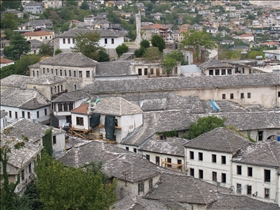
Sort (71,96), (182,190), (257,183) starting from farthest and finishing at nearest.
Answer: (71,96) < (257,183) < (182,190)

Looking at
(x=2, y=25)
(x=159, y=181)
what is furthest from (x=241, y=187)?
(x=2, y=25)

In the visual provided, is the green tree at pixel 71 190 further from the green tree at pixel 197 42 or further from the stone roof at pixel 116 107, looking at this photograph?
the green tree at pixel 197 42

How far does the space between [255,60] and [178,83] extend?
54.4 ft

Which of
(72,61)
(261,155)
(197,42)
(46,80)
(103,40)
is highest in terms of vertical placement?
(103,40)

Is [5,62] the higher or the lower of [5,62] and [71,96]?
the higher

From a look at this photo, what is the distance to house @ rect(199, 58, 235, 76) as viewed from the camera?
205 ft

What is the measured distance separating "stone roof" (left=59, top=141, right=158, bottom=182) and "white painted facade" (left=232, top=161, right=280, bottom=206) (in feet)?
19.2

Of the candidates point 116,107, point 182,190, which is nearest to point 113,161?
point 182,190

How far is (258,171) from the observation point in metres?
38.6

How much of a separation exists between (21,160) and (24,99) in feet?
74.5

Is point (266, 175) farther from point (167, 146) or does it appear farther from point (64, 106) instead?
point (64, 106)

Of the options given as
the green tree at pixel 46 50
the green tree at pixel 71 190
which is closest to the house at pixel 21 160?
the green tree at pixel 71 190

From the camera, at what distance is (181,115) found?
4903 centimetres

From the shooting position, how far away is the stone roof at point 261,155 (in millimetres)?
38156
